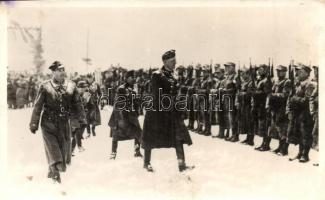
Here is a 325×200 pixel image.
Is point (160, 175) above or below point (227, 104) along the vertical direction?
Answer: below

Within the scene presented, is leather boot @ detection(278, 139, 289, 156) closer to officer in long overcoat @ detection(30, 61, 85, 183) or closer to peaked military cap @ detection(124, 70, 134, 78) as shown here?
peaked military cap @ detection(124, 70, 134, 78)

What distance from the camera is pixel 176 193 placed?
678cm

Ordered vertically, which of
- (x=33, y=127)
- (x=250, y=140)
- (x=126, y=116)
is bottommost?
(x=250, y=140)

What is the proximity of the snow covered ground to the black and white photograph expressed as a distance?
12 millimetres

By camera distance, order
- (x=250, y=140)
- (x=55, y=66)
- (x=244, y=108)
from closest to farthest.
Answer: (x=55, y=66)
(x=250, y=140)
(x=244, y=108)

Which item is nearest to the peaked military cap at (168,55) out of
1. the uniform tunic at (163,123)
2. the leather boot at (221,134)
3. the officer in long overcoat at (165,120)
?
the officer in long overcoat at (165,120)

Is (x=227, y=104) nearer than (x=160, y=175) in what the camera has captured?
No

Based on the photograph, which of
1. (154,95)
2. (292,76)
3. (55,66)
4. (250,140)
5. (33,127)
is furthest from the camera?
(250,140)

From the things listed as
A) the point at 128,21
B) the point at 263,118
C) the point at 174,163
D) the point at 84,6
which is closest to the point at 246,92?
the point at 263,118

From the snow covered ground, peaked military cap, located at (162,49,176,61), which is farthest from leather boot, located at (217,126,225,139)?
peaked military cap, located at (162,49,176,61)

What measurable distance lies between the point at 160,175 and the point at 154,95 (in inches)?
38.9

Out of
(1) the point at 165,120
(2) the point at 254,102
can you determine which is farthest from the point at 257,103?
(1) the point at 165,120

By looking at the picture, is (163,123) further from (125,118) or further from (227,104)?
(227,104)

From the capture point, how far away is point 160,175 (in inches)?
269
